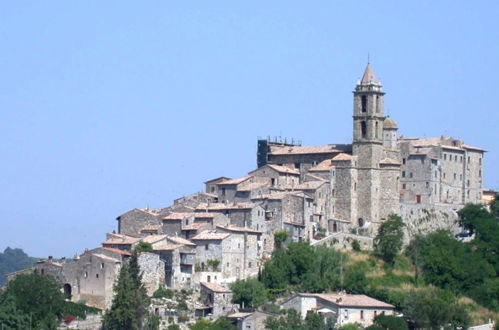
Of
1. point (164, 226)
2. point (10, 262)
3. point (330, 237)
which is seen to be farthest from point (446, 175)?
point (10, 262)

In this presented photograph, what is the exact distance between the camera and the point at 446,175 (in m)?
87.5

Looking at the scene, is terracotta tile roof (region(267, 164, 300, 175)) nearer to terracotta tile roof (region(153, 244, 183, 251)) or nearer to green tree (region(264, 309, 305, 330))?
terracotta tile roof (region(153, 244, 183, 251))

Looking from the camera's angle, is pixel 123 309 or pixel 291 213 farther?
pixel 291 213

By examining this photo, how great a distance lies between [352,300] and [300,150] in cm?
1617

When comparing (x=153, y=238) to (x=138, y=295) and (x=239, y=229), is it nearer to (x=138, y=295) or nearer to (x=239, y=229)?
(x=239, y=229)

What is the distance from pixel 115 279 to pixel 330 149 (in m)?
18.2

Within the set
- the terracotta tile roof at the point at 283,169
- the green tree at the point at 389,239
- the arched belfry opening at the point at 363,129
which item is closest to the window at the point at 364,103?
the arched belfry opening at the point at 363,129

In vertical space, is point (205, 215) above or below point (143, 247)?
above

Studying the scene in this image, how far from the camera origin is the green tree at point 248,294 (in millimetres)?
72500

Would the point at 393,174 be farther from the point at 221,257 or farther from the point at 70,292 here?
the point at 70,292

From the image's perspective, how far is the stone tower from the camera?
270 ft

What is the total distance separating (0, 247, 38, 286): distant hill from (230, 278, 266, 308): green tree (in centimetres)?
9634

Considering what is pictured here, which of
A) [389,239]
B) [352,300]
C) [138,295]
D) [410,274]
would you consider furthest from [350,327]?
[138,295]

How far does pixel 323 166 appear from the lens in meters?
83.6
